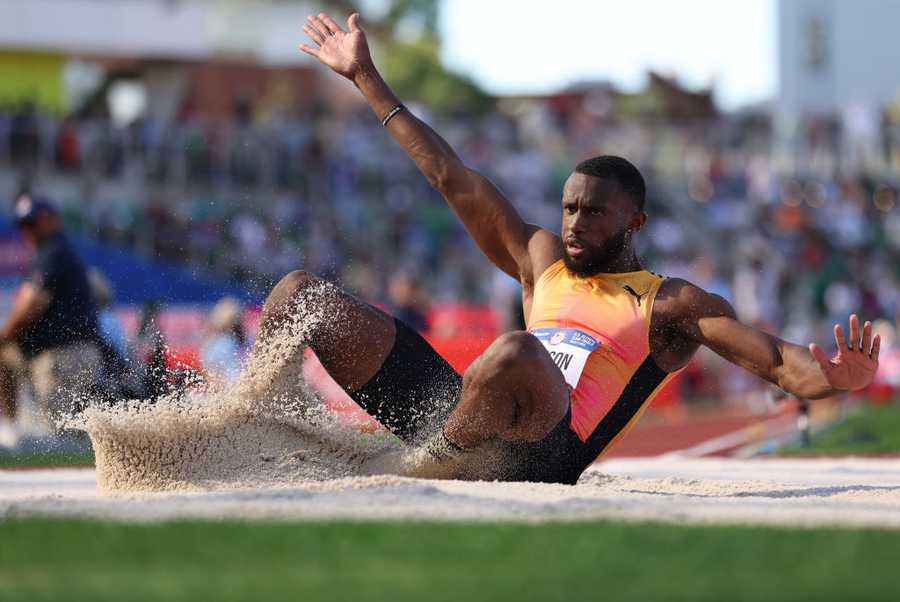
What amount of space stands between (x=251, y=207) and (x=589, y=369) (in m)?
14.5

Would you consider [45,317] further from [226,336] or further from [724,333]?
[724,333]

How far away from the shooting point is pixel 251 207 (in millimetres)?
19906

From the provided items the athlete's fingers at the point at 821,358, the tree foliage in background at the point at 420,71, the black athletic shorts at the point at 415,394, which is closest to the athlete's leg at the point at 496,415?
the black athletic shorts at the point at 415,394

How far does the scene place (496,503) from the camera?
5.09 metres

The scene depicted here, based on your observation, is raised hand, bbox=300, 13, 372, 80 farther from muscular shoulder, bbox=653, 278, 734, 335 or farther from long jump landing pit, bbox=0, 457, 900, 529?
long jump landing pit, bbox=0, 457, 900, 529

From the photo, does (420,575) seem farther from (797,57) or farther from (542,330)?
(797,57)

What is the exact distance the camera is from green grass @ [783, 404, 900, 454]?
34.6 ft

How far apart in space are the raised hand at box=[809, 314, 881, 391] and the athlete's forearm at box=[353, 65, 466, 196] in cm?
187

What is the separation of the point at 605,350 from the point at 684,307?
34cm

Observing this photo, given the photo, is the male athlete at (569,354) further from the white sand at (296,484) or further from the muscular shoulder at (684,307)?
the white sand at (296,484)

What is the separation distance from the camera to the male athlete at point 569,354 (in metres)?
5.61

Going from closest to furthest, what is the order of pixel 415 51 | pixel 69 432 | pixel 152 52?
1. pixel 69 432
2. pixel 152 52
3. pixel 415 51

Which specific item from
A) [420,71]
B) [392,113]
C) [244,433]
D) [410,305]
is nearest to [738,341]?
[392,113]

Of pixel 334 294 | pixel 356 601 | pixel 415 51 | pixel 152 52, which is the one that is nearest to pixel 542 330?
pixel 334 294
